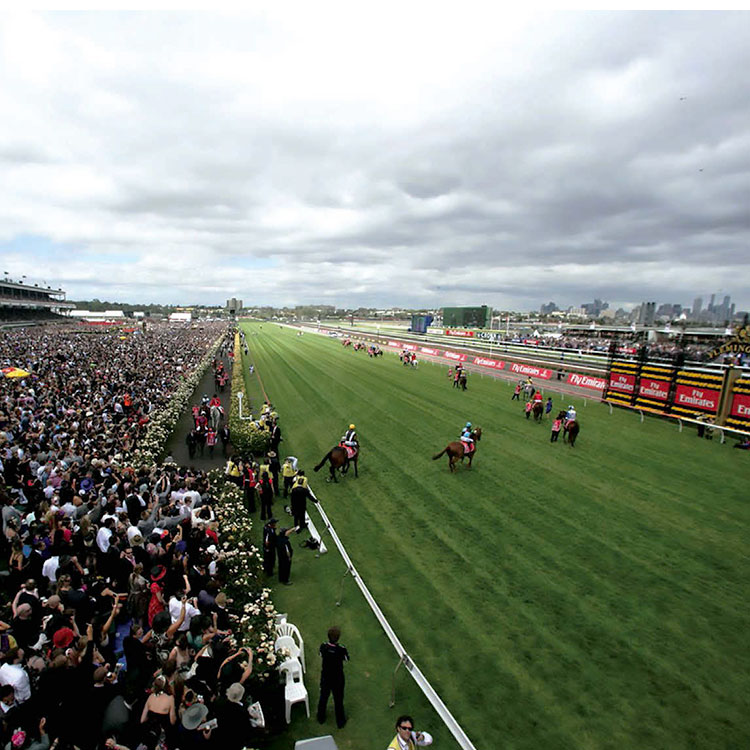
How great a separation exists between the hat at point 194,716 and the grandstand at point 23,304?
3570 inches

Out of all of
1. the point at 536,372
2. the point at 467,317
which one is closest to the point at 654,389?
the point at 536,372

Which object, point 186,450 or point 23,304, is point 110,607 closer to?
point 186,450

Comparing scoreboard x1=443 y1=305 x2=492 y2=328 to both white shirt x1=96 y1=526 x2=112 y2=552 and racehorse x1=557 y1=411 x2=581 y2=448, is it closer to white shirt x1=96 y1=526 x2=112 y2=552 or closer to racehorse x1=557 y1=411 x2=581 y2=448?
racehorse x1=557 y1=411 x2=581 y2=448

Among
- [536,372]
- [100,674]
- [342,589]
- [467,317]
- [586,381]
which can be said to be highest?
[467,317]

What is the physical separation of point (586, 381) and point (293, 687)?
2584cm

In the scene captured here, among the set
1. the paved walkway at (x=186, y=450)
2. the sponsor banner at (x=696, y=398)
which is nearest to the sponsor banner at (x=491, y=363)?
the sponsor banner at (x=696, y=398)

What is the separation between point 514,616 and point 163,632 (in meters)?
5.44

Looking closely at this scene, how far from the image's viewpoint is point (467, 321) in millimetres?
92000

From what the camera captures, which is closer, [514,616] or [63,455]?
[514,616]

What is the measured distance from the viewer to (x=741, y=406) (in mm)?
16562

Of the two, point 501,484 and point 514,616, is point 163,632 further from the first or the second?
point 501,484

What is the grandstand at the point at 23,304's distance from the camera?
82.2 m

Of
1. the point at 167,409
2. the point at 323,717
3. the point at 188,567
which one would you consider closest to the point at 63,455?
the point at 167,409

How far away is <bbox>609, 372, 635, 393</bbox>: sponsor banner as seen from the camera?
21844 millimetres
